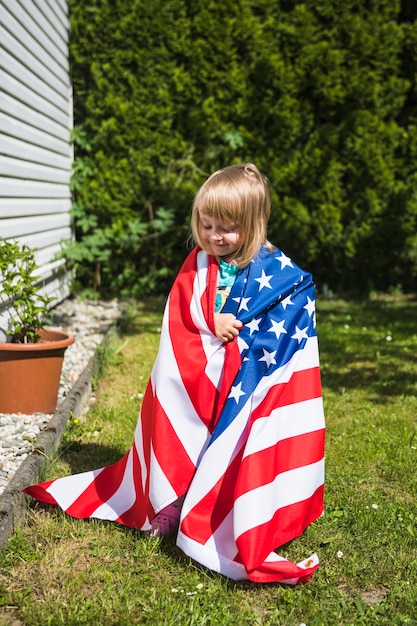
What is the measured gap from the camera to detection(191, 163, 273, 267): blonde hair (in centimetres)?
251

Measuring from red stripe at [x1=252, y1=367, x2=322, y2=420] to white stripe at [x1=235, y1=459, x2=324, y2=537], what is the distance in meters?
0.25

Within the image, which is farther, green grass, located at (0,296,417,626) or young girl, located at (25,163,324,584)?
young girl, located at (25,163,324,584)

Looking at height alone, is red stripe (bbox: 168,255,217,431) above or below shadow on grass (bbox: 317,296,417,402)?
above

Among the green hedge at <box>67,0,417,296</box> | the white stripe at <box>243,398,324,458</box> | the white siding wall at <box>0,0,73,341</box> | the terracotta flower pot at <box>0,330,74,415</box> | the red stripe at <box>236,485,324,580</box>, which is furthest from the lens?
the green hedge at <box>67,0,417,296</box>

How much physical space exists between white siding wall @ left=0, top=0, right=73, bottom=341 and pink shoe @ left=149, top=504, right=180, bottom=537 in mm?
2041

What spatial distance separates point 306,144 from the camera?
7.64 meters

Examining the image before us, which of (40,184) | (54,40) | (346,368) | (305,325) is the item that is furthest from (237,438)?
(54,40)

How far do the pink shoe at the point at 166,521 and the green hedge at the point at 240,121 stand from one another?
15.1 ft

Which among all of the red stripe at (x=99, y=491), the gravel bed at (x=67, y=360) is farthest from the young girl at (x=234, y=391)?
the gravel bed at (x=67, y=360)

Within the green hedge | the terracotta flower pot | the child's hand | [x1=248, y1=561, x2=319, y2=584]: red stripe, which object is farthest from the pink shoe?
the green hedge

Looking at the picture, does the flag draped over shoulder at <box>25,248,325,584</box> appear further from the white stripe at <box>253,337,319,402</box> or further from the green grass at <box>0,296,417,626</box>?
the green grass at <box>0,296,417,626</box>

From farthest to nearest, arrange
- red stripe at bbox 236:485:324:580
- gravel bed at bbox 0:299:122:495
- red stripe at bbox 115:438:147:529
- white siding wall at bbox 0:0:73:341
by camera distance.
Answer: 1. white siding wall at bbox 0:0:73:341
2. gravel bed at bbox 0:299:122:495
3. red stripe at bbox 115:438:147:529
4. red stripe at bbox 236:485:324:580

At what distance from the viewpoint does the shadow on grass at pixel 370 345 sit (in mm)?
4789

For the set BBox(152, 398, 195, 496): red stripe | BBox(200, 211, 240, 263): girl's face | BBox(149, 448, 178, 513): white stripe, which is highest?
BBox(200, 211, 240, 263): girl's face
